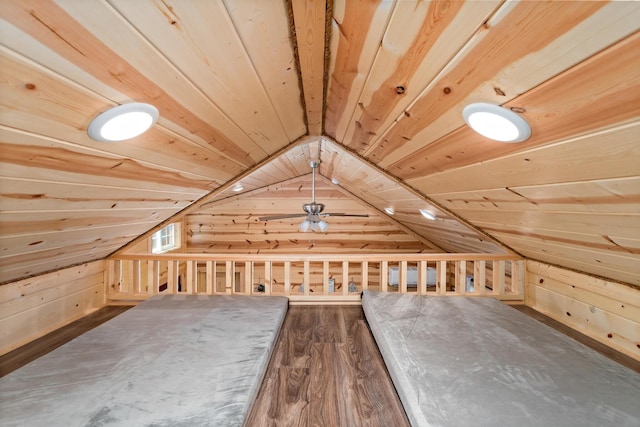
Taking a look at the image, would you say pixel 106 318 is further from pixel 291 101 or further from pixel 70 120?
pixel 291 101

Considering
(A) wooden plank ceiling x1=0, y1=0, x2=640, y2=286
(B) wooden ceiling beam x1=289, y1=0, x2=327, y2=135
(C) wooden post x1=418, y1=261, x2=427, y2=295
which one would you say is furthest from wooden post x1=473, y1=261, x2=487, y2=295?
(B) wooden ceiling beam x1=289, y1=0, x2=327, y2=135

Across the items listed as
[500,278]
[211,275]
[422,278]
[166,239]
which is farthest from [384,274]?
[166,239]

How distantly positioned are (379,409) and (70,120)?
176 centimetres

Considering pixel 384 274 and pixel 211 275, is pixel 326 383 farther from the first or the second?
pixel 211 275

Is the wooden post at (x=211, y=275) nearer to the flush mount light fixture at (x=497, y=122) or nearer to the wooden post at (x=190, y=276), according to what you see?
the wooden post at (x=190, y=276)

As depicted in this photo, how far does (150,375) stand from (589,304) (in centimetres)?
297

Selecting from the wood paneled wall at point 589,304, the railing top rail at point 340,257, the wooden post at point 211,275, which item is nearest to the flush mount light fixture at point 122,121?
the railing top rail at point 340,257

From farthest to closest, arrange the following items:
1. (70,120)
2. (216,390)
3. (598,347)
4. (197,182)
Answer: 1. (197,182)
2. (598,347)
3. (216,390)
4. (70,120)

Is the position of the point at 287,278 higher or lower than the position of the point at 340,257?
lower

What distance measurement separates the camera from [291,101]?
5.49ft

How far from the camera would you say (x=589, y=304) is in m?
2.14

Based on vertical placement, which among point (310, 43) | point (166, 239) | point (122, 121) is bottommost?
point (166, 239)

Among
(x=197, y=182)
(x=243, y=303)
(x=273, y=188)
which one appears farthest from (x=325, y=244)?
(x=197, y=182)

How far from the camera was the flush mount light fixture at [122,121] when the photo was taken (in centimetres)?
98
